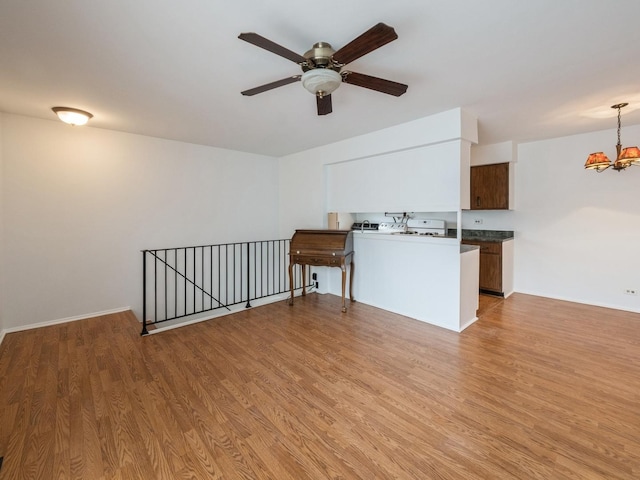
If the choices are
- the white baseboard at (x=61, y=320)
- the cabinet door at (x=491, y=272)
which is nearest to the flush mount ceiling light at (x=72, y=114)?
the white baseboard at (x=61, y=320)

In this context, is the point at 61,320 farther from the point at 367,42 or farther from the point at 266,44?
the point at 367,42

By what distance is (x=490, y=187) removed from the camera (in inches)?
193

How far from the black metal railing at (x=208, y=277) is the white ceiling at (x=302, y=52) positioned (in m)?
1.89

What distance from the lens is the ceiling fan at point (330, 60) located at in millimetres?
1486

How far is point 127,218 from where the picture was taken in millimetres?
3975

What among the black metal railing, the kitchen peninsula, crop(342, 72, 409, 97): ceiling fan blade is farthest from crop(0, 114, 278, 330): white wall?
crop(342, 72, 409, 97): ceiling fan blade

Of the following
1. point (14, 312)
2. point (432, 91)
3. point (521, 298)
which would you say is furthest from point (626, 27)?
point (14, 312)

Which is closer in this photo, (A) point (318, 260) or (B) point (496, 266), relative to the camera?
(A) point (318, 260)

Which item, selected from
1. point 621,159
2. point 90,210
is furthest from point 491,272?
point 90,210

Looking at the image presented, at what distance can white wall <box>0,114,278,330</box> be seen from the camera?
3.30 meters

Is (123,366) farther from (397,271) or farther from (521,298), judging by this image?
(521,298)

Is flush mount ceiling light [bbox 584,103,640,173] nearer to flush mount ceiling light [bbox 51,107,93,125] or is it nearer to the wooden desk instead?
the wooden desk

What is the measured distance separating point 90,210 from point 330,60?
3.70m

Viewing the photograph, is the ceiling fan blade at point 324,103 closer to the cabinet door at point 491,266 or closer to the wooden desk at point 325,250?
the wooden desk at point 325,250
